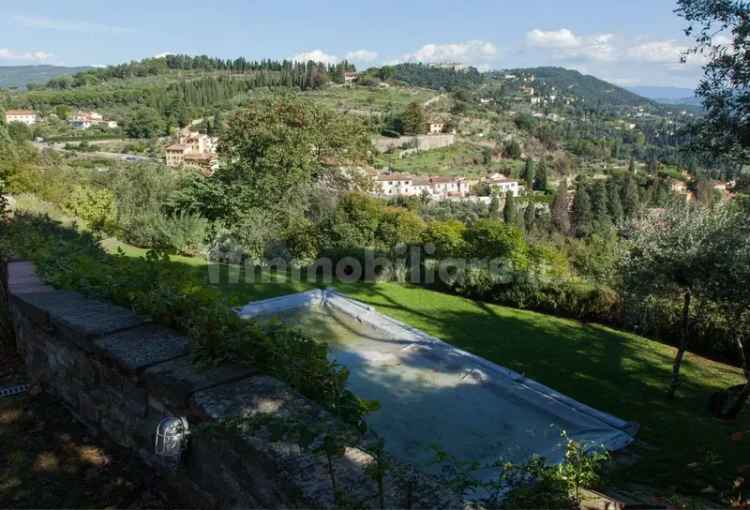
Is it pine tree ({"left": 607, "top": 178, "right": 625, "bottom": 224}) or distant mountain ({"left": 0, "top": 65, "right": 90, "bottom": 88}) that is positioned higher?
distant mountain ({"left": 0, "top": 65, "right": 90, "bottom": 88})

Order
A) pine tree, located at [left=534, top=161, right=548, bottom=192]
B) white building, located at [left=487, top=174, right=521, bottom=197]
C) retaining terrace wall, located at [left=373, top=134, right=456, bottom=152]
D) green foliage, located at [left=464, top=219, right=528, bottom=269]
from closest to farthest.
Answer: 1. green foliage, located at [left=464, top=219, right=528, bottom=269]
2. white building, located at [left=487, top=174, right=521, bottom=197]
3. pine tree, located at [left=534, top=161, right=548, bottom=192]
4. retaining terrace wall, located at [left=373, top=134, right=456, bottom=152]

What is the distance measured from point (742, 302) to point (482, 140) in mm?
80277

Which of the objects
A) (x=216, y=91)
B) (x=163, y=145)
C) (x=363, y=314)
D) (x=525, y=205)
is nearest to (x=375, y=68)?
(x=216, y=91)

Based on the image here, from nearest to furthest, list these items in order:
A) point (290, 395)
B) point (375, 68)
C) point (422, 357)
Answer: point (290, 395), point (422, 357), point (375, 68)

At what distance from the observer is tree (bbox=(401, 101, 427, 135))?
241 feet

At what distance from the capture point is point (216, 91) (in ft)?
277

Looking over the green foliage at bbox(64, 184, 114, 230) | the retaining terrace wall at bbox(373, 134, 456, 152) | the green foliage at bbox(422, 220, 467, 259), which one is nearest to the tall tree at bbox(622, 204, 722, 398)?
the green foliage at bbox(422, 220, 467, 259)

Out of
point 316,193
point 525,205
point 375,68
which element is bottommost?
point 525,205

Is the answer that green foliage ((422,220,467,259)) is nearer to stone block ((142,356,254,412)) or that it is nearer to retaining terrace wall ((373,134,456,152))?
stone block ((142,356,254,412))

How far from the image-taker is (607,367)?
7348 mm

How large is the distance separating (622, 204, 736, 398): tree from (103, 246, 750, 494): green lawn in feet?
2.35

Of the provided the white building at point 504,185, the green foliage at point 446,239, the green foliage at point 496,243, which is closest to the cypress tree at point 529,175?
the white building at point 504,185

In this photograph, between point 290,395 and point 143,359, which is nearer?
point 290,395

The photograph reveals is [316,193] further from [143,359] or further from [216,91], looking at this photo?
[216,91]
